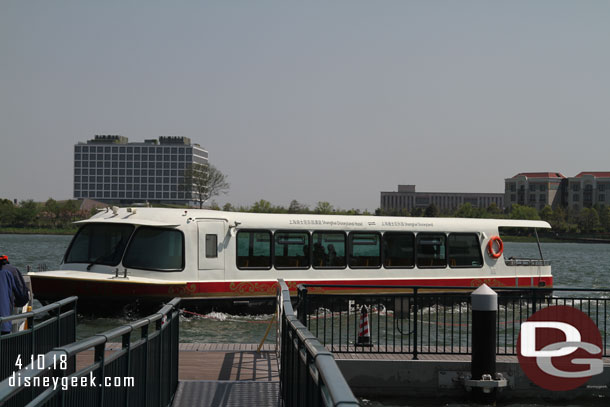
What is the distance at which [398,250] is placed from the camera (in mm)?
22641

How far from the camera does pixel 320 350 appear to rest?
4387 millimetres

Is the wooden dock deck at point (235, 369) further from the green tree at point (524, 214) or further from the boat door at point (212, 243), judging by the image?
the green tree at point (524, 214)

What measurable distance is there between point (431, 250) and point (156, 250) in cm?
845

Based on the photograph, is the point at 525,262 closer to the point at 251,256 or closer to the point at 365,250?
the point at 365,250

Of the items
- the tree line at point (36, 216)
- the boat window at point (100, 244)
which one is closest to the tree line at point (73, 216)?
the tree line at point (36, 216)

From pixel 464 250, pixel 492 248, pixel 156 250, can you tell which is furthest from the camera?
pixel 492 248

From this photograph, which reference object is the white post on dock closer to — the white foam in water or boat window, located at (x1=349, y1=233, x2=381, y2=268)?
the white foam in water

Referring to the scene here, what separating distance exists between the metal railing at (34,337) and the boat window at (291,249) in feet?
38.9

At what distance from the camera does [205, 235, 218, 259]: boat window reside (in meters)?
20.0

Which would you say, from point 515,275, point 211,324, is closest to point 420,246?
point 515,275

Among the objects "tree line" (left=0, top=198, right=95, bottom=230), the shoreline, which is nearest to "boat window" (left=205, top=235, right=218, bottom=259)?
the shoreline

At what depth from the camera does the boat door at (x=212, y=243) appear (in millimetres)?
19953

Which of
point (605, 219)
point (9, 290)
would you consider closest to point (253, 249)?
point (9, 290)

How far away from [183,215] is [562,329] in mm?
10322
